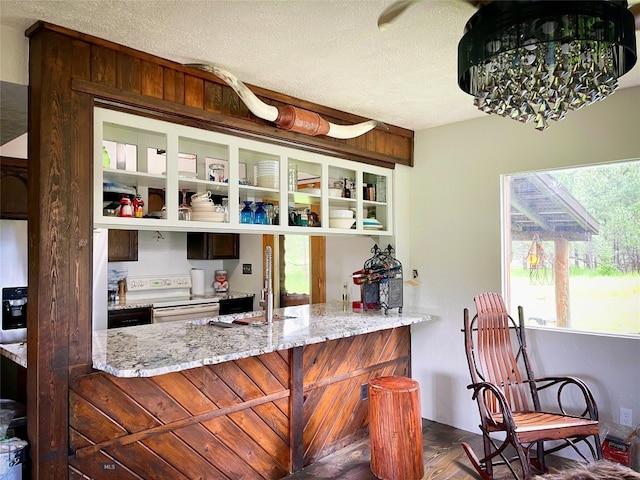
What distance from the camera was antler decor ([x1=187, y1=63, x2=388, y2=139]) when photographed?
8.32 feet

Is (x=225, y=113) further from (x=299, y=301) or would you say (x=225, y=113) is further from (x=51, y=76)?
(x=299, y=301)

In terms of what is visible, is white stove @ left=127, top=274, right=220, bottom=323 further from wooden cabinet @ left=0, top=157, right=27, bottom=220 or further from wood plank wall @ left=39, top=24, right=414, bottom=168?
wood plank wall @ left=39, top=24, right=414, bottom=168

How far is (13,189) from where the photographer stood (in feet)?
12.3

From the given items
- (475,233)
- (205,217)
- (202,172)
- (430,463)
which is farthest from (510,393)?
(202,172)

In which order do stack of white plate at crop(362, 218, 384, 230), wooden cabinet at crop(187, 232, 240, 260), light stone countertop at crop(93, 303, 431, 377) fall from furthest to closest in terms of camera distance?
1. wooden cabinet at crop(187, 232, 240, 260)
2. stack of white plate at crop(362, 218, 384, 230)
3. light stone countertop at crop(93, 303, 431, 377)

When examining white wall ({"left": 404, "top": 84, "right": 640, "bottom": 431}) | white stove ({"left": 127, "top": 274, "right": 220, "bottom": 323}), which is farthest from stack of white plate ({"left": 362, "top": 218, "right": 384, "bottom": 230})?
white stove ({"left": 127, "top": 274, "right": 220, "bottom": 323})

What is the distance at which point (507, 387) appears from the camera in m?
3.05

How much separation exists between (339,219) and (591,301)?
6.10ft

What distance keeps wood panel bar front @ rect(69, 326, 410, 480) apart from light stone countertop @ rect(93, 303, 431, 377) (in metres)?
0.13

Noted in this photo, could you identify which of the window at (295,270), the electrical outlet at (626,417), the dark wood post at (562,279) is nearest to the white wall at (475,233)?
the electrical outlet at (626,417)

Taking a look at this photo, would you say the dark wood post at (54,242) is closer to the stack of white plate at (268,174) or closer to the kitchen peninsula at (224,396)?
the kitchen peninsula at (224,396)

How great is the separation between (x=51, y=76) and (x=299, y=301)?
12.1 feet

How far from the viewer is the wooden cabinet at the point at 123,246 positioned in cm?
502

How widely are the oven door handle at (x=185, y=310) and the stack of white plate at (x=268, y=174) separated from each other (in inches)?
98.6
